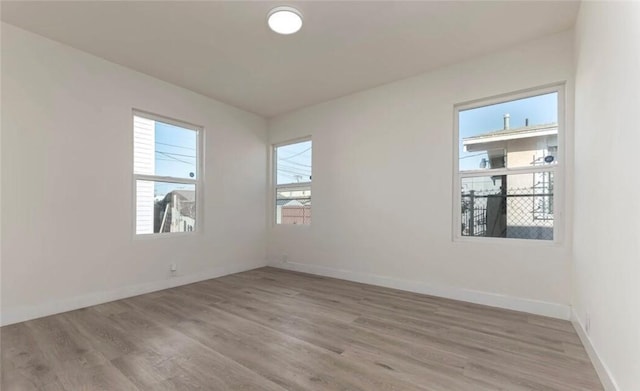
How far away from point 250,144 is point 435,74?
308cm

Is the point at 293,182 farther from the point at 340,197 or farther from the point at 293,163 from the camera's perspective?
the point at 340,197

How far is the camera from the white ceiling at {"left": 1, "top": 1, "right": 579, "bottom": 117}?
240 centimetres

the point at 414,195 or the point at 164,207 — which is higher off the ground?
the point at 414,195

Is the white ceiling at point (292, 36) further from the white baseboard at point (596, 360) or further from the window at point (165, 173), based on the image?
the white baseboard at point (596, 360)

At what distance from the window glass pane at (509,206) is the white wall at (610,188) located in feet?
1.62

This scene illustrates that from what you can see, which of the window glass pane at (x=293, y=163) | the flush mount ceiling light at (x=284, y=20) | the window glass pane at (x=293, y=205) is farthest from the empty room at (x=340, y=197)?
the window glass pane at (x=293, y=163)

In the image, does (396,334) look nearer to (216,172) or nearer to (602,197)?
(602,197)

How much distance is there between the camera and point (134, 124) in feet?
11.6

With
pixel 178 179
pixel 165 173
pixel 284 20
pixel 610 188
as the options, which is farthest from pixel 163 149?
pixel 610 188

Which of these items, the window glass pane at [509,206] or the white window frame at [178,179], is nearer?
the window glass pane at [509,206]

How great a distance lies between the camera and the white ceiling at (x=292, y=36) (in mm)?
2400

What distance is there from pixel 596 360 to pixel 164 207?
451cm

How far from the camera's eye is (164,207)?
386 centimetres

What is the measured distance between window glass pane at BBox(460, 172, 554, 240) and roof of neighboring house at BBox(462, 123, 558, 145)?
0.43m
